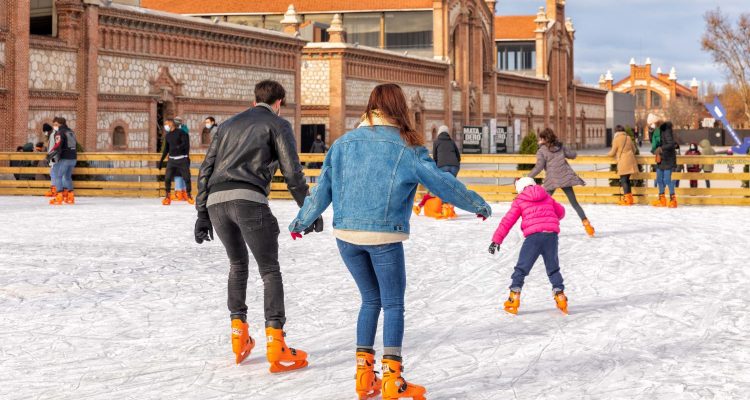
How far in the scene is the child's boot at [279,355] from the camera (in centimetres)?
612

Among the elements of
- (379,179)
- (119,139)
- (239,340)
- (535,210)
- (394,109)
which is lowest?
(239,340)

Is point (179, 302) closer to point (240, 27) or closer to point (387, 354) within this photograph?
point (387, 354)

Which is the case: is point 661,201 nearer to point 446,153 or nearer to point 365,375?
point 446,153

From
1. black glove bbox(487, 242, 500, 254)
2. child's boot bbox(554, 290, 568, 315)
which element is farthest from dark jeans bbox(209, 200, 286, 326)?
child's boot bbox(554, 290, 568, 315)

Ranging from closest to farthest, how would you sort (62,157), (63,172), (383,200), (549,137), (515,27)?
(383,200), (549,137), (62,157), (63,172), (515,27)

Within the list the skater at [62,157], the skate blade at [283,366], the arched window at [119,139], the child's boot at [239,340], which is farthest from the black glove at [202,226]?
the arched window at [119,139]

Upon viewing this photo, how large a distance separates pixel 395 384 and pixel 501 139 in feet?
172

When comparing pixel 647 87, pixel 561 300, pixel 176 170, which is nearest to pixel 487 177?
pixel 176 170

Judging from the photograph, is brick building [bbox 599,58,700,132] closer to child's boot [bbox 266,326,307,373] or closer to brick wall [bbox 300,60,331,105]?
brick wall [bbox 300,60,331,105]

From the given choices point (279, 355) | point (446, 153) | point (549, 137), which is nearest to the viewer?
point (279, 355)

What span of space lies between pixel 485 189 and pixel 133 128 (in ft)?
40.8

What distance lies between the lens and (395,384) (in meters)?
5.31

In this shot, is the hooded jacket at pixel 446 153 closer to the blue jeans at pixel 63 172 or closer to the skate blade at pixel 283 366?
the blue jeans at pixel 63 172

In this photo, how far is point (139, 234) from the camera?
46.3ft
